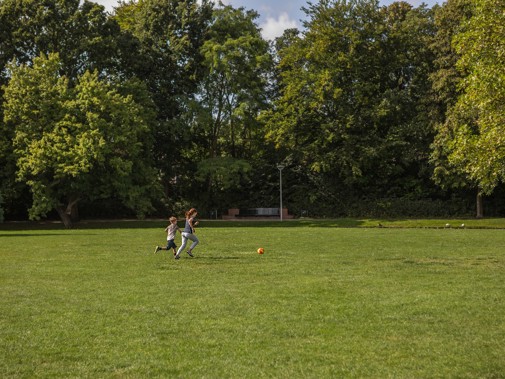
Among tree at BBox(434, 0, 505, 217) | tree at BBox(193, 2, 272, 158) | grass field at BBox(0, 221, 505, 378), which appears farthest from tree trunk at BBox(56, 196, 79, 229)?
tree at BBox(434, 0, 505, 217)

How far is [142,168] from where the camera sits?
45.7 m

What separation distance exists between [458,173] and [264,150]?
2074cm

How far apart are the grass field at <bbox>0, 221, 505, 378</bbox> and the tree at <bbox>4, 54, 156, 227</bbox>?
24160 mm

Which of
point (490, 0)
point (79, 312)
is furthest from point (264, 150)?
point (79, 312)

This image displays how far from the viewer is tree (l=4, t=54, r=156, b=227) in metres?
40.2

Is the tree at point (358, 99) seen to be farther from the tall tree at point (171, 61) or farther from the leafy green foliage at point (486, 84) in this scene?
the leafy green foliage at point (486, 84)

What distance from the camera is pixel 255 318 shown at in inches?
356

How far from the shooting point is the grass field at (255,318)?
6.61m

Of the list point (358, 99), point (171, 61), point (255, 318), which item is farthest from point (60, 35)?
point (255, 318)

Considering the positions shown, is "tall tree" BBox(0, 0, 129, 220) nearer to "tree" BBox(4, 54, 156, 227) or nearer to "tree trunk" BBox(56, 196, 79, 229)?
"tree" BBox(4, 54, 156, 227)

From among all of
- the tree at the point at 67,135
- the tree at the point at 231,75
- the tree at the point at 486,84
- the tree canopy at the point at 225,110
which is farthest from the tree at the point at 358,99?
the tree at the point at 486,84

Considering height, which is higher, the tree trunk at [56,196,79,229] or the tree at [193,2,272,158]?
the tree at [193,2,272,158]

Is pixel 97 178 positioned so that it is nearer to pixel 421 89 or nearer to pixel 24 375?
pixel 421 89

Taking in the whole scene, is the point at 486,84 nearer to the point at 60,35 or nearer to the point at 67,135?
the point at 67,135
